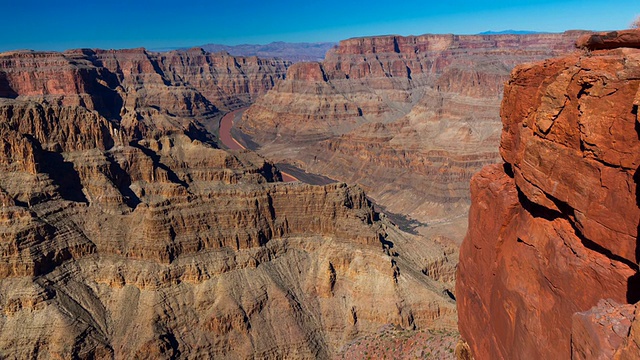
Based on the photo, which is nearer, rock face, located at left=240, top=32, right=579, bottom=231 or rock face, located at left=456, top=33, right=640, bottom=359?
rock face, located at left=456, top=33, right=640, bottom=359

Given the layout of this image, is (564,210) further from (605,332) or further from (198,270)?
(198,270)

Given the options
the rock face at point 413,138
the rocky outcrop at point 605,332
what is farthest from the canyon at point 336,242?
the rock face at point 413,138

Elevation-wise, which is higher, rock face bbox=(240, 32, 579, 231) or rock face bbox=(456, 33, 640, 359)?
rock face bbox=(456, 33, 640, 359)

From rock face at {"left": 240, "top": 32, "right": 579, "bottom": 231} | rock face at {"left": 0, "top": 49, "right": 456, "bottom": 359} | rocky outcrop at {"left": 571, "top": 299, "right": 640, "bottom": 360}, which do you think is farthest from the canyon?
rock face at {"left": 240, "top": 32, "right": 579, "bottom": 231}

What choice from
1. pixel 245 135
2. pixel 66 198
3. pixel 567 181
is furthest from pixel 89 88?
pixel 567 181

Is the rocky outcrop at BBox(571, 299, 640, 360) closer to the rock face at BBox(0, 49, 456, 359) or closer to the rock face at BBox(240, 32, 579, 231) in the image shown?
the rock face at BBox(0, 49, 456, 359)

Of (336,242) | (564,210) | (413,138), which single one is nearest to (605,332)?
(564,210)

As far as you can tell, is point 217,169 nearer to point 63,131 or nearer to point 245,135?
point 63,131

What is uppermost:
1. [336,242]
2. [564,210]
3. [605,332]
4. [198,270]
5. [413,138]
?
[564,210]

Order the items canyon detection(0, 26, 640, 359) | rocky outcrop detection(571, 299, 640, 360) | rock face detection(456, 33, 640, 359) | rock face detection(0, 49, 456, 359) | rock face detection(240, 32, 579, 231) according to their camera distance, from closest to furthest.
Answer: rocky outcrop detection(571, 299, 640, 360), rock face detection(456, 33, 640, 359), canyon detection(0, 26, 640, 359), rock face detection(0, 49, 456, 359), rock face detection(240, 32, 579, 231)
